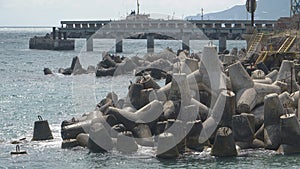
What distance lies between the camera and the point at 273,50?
43562 millimetres

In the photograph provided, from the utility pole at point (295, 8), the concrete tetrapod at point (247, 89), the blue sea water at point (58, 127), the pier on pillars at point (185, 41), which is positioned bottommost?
the blue sea water at point (58, 127)

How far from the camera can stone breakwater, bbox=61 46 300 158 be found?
24.5m

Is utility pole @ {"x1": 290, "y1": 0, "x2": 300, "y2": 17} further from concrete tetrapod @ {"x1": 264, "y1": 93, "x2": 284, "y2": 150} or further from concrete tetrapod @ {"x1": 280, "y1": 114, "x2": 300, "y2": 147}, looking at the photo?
concrete tetrapod @ {"x1": 280, "y1": 114, "x2": 300, "y2": 147}

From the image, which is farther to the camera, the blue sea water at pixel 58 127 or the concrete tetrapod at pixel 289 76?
the concrete tetrapod at pixel 289 76

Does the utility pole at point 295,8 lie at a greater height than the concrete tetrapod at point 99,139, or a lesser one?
greater

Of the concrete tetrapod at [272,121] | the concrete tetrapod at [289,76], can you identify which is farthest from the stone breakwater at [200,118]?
the concrete tetrapod at [289,76]

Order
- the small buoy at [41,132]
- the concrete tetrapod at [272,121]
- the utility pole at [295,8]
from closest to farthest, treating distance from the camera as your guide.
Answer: the concrete tetrapod at [272,121], the small buoy at [41,132], the utility pole at [295,8]

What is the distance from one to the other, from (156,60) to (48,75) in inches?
417

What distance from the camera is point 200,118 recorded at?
2662 centimetres

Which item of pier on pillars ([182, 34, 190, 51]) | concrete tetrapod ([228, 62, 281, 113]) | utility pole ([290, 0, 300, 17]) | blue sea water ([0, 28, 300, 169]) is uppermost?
utility pole ([290, 0, 300, 17])

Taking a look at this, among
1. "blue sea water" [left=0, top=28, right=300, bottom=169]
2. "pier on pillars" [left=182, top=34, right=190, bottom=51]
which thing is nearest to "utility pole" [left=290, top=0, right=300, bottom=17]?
"blue sea water" [left=0, top=28, right=300, bottom=169]

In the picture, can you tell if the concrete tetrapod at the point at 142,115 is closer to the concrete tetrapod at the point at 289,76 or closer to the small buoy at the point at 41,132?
the small buoy at the point at 41,132

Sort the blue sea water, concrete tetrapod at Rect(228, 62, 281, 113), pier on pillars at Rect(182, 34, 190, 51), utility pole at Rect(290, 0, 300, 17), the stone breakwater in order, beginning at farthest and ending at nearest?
1. pier on pillars at Rect(182, 34, 190, 51)
2. utility pole at Rect(290, 0, 300, 17)
3. concrete tetrapod at Rect(228, 62, 281, 113)
4. the stone breakwater
5. the blue sea water

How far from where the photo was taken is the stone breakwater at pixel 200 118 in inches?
966
